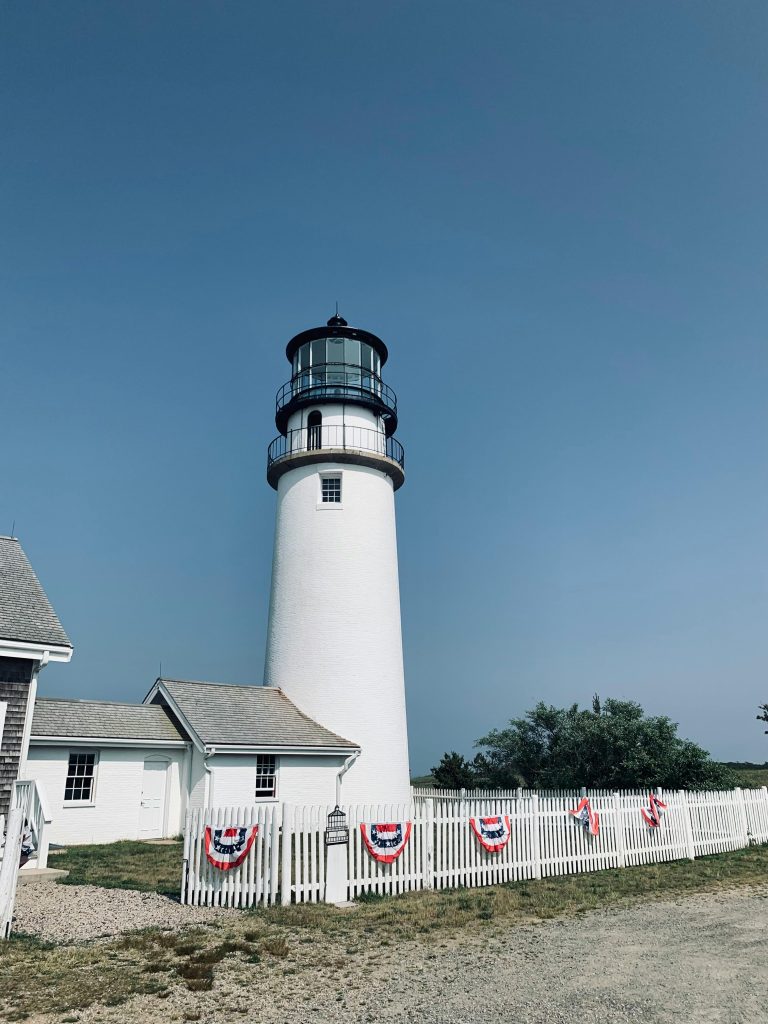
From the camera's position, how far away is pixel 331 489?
2497cm

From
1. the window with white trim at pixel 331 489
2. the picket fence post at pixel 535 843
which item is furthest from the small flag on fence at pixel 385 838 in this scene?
the window with white trim at pixel 331 489

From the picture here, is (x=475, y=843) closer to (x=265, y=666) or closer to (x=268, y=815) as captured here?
(x=268, y=815)

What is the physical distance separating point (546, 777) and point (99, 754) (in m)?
17.6

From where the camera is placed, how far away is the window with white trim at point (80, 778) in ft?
64.5

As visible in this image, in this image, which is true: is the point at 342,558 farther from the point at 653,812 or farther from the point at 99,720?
the point at 653,812

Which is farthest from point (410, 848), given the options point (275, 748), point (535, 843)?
point (275, 748)

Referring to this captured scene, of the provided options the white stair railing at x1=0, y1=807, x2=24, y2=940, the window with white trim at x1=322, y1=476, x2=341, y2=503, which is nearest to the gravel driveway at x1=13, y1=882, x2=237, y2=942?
the white stair railing at x1=0, y1=807, x2=24, y2=940

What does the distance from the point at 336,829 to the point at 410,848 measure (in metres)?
1.63

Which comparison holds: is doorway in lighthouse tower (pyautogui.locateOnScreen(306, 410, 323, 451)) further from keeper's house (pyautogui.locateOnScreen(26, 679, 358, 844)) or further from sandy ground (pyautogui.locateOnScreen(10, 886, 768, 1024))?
sandy ground (pyautogui.locateOnScreen(10, 886, 768, 1024))

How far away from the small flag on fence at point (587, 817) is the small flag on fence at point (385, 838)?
4298 mm

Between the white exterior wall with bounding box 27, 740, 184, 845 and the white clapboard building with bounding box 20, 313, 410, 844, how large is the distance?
3 centimetres

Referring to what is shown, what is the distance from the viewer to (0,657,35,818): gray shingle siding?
13.8 m

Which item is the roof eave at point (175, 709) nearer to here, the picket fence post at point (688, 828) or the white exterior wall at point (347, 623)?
the white exterior wall at point (347, 623)

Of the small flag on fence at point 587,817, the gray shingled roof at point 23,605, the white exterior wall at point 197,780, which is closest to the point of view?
the gray shingled roof at point 23,605
